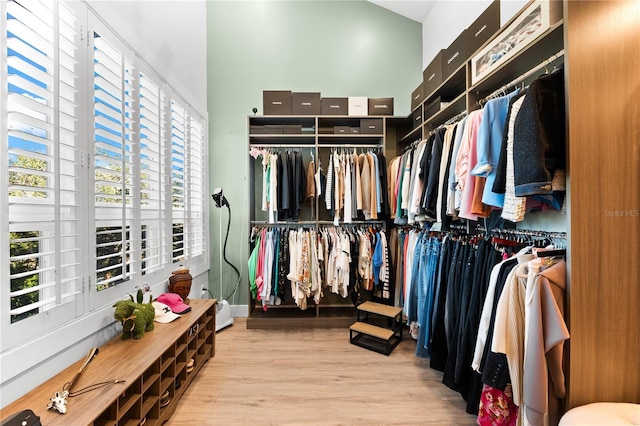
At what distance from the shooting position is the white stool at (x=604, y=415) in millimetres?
1020

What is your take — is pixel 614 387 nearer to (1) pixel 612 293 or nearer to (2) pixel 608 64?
(1) pixel 612 293

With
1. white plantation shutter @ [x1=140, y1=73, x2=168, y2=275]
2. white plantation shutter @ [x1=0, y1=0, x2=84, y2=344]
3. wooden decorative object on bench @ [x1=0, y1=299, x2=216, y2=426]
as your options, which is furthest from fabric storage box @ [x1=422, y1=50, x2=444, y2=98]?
wooden decorative object on bench @ [x1=0, y1=299, x2=216, y2=426]

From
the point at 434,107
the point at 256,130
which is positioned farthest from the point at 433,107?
the point at 256,130

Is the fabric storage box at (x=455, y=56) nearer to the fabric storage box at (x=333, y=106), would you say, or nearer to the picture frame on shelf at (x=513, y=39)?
the picture frame on shelf at (x=513, y=39)

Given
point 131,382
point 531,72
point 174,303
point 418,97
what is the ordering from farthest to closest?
point 418,97 → point 174,303 → point 531,72 → point 131,382

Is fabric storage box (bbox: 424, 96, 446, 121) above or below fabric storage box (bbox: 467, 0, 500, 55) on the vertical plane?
below

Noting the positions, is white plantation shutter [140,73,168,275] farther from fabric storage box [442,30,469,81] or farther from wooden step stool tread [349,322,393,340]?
fabric storage box [442,30,469,81]

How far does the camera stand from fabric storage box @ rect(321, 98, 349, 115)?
3049mm

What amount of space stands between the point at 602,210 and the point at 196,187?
3168 millimetres

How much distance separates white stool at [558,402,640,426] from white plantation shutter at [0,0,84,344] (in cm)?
232

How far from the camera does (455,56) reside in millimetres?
2055

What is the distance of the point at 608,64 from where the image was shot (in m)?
1.18

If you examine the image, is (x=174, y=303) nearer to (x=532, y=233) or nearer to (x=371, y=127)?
(x=532, y=233)

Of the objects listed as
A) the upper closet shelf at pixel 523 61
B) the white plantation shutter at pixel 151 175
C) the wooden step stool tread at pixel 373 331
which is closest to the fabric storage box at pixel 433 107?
the upper closet shelf at pixel 523 61
